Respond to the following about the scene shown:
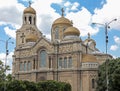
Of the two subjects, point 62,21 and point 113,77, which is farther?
point 62,21

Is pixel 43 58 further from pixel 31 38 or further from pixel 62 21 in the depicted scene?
pixel 62 21

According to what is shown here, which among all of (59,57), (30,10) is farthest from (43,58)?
(30,10)

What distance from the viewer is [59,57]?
74.6m

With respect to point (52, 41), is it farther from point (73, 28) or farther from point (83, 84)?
point (83, 84)

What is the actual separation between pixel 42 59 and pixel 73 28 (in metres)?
11.8

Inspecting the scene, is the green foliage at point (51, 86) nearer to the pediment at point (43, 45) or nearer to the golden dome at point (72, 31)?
the pediment at point (43, 45)

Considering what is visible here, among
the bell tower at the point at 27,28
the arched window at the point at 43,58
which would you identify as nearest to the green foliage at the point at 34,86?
the arched window at the point at 43,58

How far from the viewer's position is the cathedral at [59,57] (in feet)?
229

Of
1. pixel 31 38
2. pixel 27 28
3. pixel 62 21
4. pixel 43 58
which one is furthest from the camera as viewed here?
pixel 27 28

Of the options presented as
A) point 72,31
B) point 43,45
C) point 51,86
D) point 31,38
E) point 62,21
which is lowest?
point 51,86

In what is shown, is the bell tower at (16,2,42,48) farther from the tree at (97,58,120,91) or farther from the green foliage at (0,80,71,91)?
the tree at (97,58,120,91)

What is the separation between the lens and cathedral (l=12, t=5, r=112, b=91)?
69812 mm

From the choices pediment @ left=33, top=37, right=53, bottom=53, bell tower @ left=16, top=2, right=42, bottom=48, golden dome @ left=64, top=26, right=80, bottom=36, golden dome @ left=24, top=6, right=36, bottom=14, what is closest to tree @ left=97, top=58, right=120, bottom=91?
golden dome @ left=64, top=26, right=80, bottom=36

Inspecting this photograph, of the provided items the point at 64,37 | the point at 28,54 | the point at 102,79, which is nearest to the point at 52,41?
the point at 64,37
